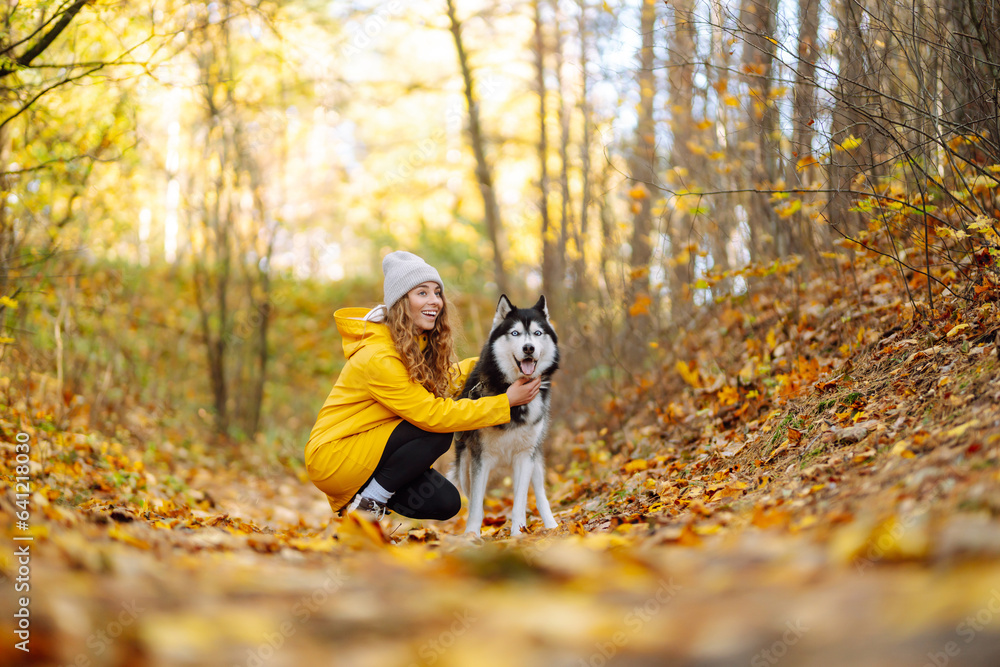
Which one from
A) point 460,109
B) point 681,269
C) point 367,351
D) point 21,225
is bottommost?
point 367,351

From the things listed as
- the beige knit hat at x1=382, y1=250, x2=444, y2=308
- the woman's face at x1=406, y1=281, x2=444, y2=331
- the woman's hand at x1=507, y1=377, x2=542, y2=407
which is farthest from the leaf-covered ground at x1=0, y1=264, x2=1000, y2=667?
the beige knit hat at x1=382, y1=250, x2=444, y2=308

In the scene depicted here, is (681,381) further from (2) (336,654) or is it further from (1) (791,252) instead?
(2) (336,654)

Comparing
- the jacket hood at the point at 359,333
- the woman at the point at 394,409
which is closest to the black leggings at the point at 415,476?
the woman at the point at 394,409

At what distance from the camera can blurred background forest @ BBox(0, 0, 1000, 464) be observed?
4039 millimetres

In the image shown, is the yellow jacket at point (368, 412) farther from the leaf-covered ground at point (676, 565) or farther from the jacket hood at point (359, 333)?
the leaf-covered ground at point (676, 565)

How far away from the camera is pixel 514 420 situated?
4117mm

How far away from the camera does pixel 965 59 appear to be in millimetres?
3693

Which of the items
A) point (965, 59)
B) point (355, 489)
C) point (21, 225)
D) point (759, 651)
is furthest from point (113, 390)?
point (965, 59)

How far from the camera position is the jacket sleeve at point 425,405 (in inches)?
148

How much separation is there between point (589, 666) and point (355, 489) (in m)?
2.75

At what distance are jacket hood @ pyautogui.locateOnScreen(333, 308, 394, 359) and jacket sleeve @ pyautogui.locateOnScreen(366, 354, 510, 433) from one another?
0.60ft

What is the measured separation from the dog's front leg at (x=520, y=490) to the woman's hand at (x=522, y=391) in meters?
0.44

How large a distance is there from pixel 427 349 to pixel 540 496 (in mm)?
1191

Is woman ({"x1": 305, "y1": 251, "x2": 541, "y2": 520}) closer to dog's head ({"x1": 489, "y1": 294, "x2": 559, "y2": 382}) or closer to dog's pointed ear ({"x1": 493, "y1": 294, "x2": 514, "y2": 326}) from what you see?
dog's head ({"x1": 489, "y1": 294, "x2": 559, "y2": 382})
